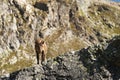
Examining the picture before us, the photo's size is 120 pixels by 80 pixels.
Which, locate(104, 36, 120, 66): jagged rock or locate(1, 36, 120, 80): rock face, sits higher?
locate(104, 36, 120, 66): jagged rock

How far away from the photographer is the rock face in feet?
52.1

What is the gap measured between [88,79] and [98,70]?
0.56 meters

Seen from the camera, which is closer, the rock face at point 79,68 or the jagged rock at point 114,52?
the jagged rock at point 114,52

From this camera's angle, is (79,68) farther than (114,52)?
Yes

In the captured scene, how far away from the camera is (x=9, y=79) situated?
17.9 m

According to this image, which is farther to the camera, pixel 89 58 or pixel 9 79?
pixel 9 79

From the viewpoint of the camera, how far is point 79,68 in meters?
16.3

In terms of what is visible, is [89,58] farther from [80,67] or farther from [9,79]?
[9,79]

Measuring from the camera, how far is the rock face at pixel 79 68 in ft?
52.1

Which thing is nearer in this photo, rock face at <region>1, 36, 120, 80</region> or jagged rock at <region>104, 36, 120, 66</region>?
jagged rock at <region>104, 36, 120, 66</region>

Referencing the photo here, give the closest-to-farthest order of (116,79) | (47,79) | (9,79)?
(116,79)
(47,79)
(9,79)

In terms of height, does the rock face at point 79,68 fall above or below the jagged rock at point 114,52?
below

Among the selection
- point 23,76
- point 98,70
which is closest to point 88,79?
point 98,70

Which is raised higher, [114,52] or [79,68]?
[114,52]
